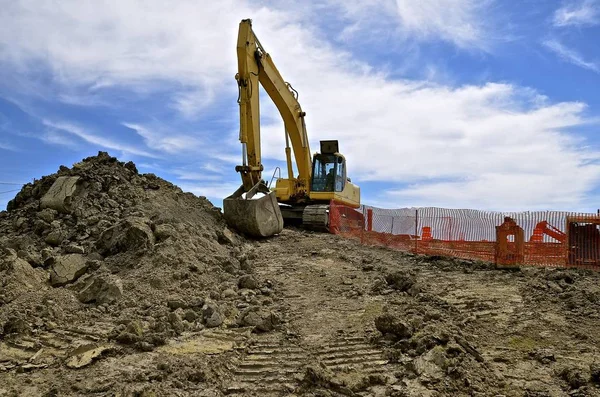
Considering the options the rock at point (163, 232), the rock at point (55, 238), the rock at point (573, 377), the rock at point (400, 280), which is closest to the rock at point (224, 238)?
the rock at point (163, 232)

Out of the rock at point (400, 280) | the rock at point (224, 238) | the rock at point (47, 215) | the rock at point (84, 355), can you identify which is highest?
the rock at point (47, 215)

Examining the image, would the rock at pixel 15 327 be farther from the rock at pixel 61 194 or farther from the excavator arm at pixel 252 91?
the excavator arm at pixel 252 91

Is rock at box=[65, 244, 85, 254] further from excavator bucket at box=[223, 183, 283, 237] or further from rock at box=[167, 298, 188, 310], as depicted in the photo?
excavator bucket at box=[223, 183, 283, 237]

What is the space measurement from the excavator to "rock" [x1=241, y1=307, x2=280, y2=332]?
480cm

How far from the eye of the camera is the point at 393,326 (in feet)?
20.1

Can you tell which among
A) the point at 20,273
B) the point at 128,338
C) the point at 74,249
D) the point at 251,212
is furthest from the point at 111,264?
the point at 251,212

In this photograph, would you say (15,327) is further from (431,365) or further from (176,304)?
(431,365)

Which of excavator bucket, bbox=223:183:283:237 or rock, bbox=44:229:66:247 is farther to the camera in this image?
excavator bucket, bbox=223:183:283:237

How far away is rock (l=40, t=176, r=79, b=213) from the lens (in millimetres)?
9898

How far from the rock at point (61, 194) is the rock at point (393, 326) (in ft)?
21.5

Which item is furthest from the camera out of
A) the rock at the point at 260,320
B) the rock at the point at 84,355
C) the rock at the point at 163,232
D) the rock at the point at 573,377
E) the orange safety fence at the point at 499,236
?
the orange safety fence at the point at 499,236

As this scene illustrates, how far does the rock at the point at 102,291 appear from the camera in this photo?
7092 millimetres

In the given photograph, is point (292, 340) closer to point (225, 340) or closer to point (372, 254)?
point (225, 340)

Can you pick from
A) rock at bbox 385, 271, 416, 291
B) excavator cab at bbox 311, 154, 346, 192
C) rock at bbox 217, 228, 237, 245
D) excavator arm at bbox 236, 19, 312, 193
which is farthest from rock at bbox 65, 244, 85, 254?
excavator cab at bbox 311, 154, 346, 192
